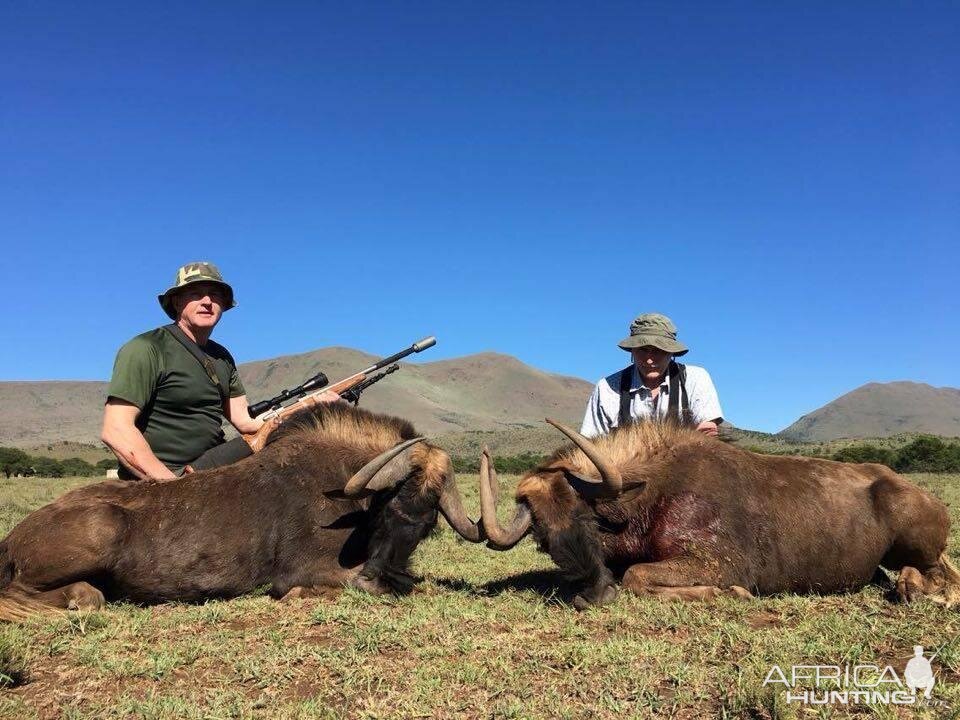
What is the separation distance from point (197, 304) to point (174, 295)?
25 centimetres

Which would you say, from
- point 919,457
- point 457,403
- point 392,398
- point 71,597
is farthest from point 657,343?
point 457,403

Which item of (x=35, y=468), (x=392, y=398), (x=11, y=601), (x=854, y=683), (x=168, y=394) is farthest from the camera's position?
(x=392, y=398)

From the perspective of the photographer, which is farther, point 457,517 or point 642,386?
point 642,386

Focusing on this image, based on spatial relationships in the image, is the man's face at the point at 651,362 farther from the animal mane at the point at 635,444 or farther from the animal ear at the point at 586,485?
the animal ear at the point at 586,485

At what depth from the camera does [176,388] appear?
5.95 metres

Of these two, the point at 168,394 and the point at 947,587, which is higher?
the point at 168,394

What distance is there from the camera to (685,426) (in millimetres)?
5902

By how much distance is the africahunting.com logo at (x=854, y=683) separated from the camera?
10.4 ft

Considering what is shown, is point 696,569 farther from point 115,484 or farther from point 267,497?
point 115,484

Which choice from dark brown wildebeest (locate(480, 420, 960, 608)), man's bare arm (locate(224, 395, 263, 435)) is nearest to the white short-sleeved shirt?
dark brown wildebeest (locate(480, 420, 960, 608))

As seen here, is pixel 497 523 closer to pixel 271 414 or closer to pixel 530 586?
pixel 530 586

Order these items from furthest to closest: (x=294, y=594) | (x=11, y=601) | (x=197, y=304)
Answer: (x=197, y=304)
(x=294, y=594)
(x=11, y=601)

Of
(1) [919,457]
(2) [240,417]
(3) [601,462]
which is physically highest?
(1) [919,457]

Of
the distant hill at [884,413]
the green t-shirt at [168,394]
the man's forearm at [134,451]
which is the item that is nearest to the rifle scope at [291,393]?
the green t-shirt at [168,394]
